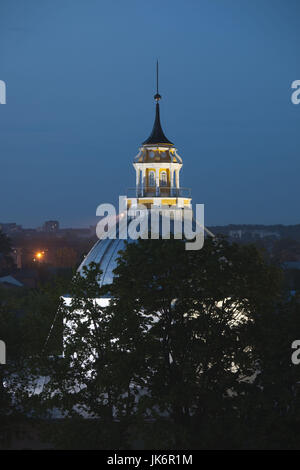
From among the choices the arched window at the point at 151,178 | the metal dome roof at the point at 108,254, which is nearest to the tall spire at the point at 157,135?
the arched window at the point at 151,178

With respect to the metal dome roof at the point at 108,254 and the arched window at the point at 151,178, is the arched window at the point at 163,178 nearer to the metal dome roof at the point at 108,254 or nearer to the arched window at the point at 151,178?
the arched window at the point at 151,178

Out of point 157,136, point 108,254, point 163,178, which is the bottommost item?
point 108,254

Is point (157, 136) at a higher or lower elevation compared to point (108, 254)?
higher

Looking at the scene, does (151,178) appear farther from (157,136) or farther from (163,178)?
(157,136)

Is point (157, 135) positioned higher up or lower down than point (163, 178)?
higher up

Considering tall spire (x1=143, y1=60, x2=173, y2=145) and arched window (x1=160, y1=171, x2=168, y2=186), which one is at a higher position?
tall spire (x1=143, y1=60, x2=173, y2=145)

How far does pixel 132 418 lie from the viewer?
30953 mm

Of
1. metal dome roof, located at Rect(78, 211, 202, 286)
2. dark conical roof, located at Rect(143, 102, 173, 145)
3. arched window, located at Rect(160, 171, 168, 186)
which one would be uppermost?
dark conical roof, located at Rect(143, 102, 173, 145)

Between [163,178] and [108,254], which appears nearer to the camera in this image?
[108,254]

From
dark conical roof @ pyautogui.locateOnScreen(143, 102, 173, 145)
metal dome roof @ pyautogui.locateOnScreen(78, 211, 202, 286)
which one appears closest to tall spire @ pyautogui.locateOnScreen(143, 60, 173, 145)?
dark conical roof @ pyautogui.locateOnScreen(143, 102, 173, 145)

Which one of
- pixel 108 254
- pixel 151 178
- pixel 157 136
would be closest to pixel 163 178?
pixel 151 178

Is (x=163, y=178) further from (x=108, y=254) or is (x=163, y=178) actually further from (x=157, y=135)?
(x=108, y=254)

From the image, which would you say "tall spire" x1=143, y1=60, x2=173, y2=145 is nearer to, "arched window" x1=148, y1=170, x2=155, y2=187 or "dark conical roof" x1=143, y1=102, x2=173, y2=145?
"dark conical roof" x1=143, y1=102, x2=173, y2=145

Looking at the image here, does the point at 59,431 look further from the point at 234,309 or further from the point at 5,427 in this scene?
the point at 234,309
